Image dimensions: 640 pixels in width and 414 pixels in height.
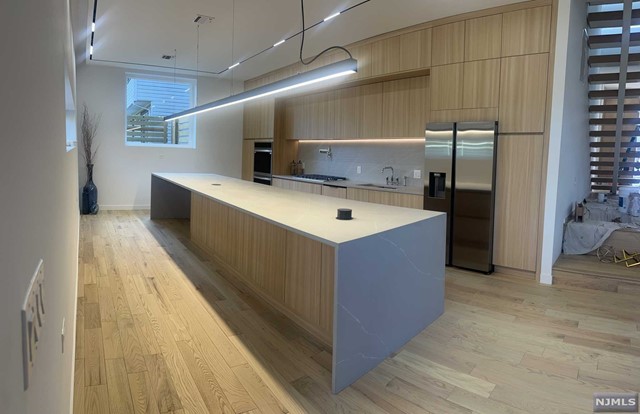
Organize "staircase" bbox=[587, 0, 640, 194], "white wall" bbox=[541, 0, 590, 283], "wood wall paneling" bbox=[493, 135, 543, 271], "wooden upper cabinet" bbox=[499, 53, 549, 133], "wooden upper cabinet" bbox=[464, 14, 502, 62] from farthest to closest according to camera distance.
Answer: "staircase" bbox=[587, 0, 640, 194], "wooden upper cabinet" bbox=[464, 14, 502, 62], "wood wall paneling" bbox=[493, 135, 543, 271], "wooden upper cabinet" bbox=[499, 53, 549, 133], "white wall" bbox=[541, 0, 590, 283]

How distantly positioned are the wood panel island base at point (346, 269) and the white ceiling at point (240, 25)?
85.5 inches

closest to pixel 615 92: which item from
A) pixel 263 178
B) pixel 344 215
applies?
pixel 344 215

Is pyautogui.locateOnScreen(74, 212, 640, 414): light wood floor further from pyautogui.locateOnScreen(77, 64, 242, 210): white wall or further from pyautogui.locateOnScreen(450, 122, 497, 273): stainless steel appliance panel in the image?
pyautogui.locateOnScreen(77, 64, 242, 210): white wall

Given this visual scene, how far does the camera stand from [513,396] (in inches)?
90.7

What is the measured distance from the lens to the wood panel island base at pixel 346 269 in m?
2.37

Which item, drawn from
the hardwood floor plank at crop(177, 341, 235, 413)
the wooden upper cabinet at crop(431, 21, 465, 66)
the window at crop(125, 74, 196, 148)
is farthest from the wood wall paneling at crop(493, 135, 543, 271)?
the window at crop(125, 74, 196, 148)

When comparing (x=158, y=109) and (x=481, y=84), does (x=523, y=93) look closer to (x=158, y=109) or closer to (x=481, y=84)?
(x=481, y=84)

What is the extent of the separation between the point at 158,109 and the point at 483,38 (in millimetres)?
6574

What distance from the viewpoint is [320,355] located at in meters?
2.73

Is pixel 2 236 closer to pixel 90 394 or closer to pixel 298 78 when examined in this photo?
pixel 90 394

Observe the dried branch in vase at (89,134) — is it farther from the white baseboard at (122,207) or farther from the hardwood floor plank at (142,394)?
the hardwood floor plank at (142,394)

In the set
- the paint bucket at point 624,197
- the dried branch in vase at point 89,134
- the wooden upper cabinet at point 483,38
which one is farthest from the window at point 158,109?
the paint bucket at point 624,197

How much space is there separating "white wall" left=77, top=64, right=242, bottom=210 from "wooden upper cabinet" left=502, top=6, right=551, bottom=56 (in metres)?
6.12

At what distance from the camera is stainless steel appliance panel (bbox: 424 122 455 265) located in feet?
15.9
